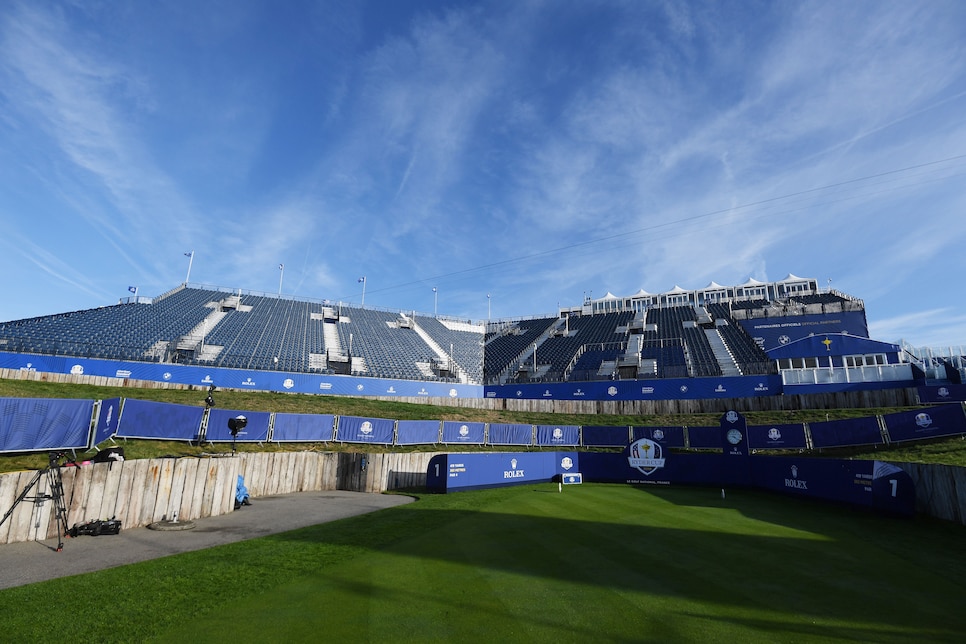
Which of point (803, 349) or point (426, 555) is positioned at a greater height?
point (803, 349)

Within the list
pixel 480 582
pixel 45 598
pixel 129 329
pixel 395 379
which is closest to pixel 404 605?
pixel 480 582

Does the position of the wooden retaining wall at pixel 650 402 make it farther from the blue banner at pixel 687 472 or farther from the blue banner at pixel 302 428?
the blue banner at pixel 687 472

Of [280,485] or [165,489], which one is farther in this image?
[280,485]

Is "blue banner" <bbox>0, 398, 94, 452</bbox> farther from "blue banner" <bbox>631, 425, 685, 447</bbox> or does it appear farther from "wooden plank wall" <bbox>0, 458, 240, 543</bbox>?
"blue banner" <bbox>631, 425, 685, 447</bbox>

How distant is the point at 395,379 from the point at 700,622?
51.4 m

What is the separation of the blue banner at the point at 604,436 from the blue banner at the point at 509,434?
4.24m

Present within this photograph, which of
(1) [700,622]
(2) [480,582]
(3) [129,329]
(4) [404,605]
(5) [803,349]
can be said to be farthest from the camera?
(3) [129,329]

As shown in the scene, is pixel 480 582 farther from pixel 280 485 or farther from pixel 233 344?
Result: pixel 233 344

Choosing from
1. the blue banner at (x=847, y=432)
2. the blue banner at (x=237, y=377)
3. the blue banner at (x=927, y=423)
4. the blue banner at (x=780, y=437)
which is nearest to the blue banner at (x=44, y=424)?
the blue banner at (x=237, y=377)

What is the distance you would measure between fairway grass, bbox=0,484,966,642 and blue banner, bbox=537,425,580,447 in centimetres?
2262

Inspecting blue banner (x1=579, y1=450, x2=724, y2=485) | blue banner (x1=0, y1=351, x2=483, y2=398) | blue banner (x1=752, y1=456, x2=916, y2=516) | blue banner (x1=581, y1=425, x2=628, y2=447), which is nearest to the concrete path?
blue banner (x1=579, y1=450, x2=724, y2=485)

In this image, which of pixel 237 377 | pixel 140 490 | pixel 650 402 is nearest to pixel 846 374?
pixel 650 402

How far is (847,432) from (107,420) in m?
36.7

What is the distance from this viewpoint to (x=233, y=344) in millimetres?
55750
